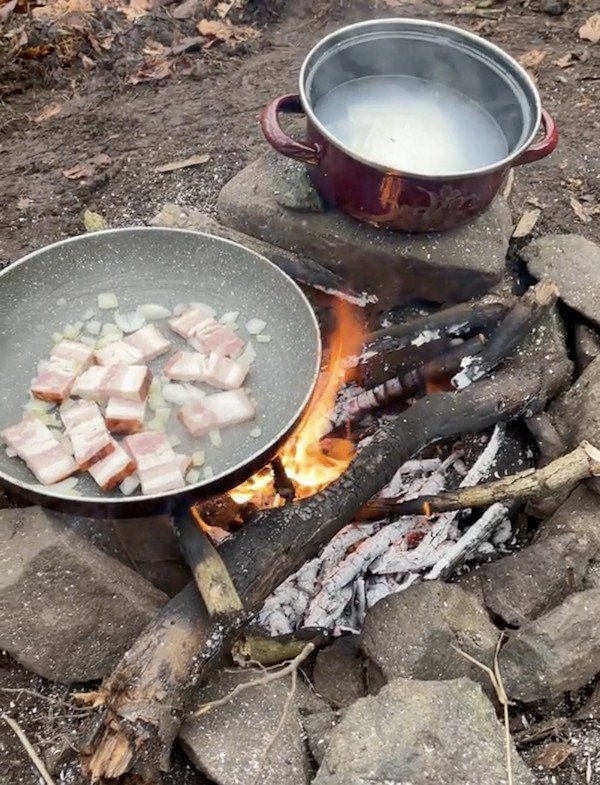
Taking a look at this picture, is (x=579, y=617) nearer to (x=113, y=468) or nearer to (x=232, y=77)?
(x=113, y=468)

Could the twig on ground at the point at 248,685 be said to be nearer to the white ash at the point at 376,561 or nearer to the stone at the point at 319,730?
the stone at the point at 319,730

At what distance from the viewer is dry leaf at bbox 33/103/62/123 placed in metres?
4.56

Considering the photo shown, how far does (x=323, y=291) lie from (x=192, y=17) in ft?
9.27

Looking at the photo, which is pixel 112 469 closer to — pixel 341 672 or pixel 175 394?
pixel 175 394

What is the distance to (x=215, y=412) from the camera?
281 cm

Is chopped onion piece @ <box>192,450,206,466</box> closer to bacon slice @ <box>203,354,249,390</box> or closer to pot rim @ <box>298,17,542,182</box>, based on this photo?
bacon slice @ <box>203,354,249,390</box>

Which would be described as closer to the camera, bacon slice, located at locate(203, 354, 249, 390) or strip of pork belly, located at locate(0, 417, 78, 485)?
strip of pork belly, located at locate(0, 417, 78, 485)

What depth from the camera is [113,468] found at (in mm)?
2604

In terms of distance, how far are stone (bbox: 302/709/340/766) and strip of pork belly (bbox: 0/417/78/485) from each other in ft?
3.60

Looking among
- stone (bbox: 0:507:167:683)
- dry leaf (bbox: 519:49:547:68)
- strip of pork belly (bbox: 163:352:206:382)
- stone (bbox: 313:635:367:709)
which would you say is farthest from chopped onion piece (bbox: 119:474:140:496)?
dry leaf (bbox: 519:49:547:68)

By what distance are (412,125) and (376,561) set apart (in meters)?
1.73

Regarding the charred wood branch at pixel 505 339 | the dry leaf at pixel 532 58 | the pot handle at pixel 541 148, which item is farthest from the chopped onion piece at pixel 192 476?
the dry leaf at pixel 532 58

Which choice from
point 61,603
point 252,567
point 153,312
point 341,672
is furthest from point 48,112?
point 341,672

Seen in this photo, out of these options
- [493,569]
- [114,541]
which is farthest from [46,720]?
[493,569]
